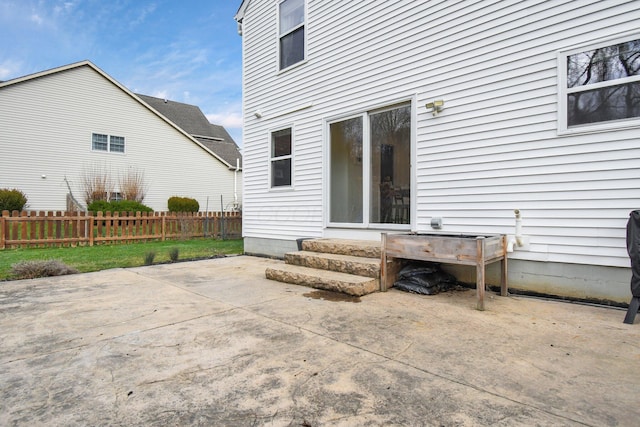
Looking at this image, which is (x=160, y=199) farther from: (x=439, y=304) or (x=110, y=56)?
(x=439, y=304)

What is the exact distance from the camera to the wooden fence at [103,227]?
827 cm

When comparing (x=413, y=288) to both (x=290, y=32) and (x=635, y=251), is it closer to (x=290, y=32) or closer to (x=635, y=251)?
(x=635, y=251)

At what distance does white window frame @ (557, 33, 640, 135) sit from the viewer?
3.10 m

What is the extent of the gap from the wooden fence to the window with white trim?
16.9ft

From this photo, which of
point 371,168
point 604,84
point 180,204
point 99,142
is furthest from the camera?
point 180,204

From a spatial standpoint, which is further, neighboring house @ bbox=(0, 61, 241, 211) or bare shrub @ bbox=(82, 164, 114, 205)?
bare shrub @ bbox=(82, 164, 114, 205)

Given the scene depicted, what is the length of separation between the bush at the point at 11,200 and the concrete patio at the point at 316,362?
10.6 metres

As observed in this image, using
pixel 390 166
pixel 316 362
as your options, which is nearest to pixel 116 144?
pixel 390 166

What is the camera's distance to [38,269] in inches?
189

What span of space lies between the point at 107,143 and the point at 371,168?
14472 mm

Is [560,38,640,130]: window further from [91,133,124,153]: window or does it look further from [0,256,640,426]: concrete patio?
[91,133,124,153]: window

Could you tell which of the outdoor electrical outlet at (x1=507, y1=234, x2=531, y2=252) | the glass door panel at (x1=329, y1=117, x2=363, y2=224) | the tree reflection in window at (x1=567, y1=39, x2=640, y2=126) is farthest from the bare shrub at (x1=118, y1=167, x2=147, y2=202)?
the tree reflection in window at (x1=567, y1=39, x2=640, y2=126)

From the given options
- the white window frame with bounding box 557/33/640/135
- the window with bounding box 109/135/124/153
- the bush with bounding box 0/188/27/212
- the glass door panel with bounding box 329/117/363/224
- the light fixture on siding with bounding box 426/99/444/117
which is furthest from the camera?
the window with bounding box 109/135/124/153

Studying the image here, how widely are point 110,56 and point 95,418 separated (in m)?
21.5
